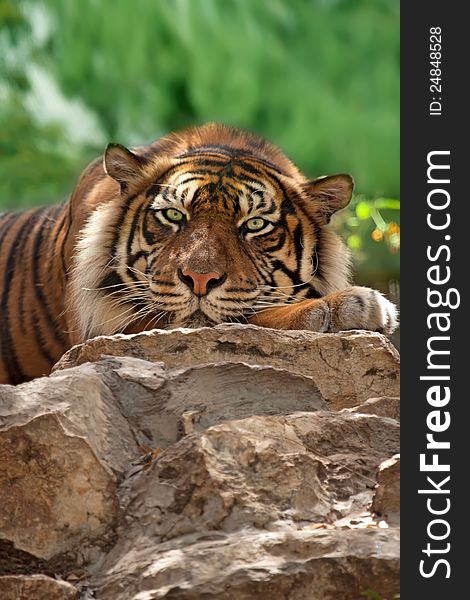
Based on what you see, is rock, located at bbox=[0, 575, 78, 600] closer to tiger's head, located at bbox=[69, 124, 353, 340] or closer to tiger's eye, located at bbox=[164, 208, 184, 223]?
tiger's head, located at bbox=[69, 124, 353, 340]

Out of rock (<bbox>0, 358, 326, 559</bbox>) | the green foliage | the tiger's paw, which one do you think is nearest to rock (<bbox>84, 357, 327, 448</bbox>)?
rock (<bbox>0, 358, 326, 559</bbox>)

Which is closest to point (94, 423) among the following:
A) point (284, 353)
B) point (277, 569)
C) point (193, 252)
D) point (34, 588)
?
point (34, 588)

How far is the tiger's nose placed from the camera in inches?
144

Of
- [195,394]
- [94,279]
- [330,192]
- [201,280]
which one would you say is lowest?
[195,394]

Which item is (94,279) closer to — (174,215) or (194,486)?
(174,215)

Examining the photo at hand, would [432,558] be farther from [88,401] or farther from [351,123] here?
[351,123]

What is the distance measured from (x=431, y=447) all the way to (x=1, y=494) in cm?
88

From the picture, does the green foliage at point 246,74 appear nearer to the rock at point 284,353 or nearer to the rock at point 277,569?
the rock at point 284,353

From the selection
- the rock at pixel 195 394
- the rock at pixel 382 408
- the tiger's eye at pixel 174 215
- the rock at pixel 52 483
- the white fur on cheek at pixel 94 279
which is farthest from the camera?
the white fur on cheek at pixel 94 279

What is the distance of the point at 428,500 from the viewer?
2309 millimetres

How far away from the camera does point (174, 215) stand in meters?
3.93

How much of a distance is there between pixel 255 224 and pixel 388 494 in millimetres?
1717

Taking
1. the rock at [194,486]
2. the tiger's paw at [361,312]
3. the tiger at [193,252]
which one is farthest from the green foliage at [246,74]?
the rock at [194,486]

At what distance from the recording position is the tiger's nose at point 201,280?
365cm
